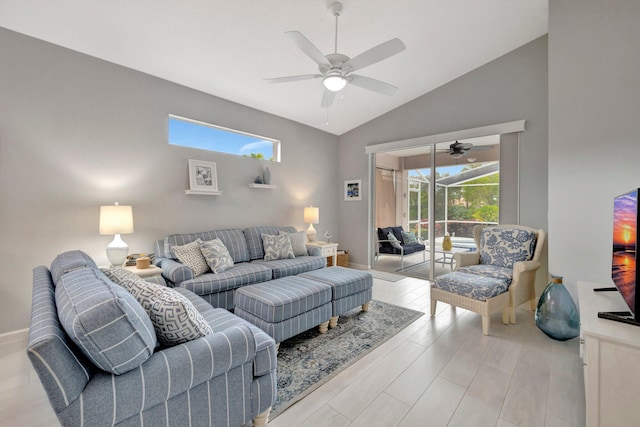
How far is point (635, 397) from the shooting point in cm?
129

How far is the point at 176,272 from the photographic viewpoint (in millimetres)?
2820

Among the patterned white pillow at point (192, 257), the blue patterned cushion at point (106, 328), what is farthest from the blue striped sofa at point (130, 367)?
the patterned white pillow at point (192, 257)

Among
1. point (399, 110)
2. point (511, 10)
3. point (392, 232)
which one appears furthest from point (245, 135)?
point (511, 10)

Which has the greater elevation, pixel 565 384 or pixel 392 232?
pixel 392 232

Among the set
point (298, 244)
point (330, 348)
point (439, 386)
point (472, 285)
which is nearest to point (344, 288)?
point (330, 348)

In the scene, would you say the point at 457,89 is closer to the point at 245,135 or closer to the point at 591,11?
the point at 591,11

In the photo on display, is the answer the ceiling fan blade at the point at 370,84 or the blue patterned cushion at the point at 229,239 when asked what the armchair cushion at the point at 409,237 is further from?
the ceiling fan blade at the point at 370,84

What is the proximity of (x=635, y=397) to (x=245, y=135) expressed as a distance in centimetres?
462

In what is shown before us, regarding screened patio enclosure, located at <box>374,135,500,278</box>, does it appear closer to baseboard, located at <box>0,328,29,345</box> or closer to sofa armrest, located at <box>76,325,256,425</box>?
sofa armrest, located at <box>76,325,256,425</box>

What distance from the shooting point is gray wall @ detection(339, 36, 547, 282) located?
3.57 meters

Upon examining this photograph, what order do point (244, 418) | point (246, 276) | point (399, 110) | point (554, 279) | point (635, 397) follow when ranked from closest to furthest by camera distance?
1. point (635, 397)
2. point (244, 418)
3. point (554, 279)
4. point (246, 276)
5. point (399, 110)

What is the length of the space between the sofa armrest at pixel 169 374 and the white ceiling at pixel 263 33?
2.72 meters

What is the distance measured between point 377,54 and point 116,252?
3.12 m

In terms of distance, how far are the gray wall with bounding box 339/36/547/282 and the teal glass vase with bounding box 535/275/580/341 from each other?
3.90ft
